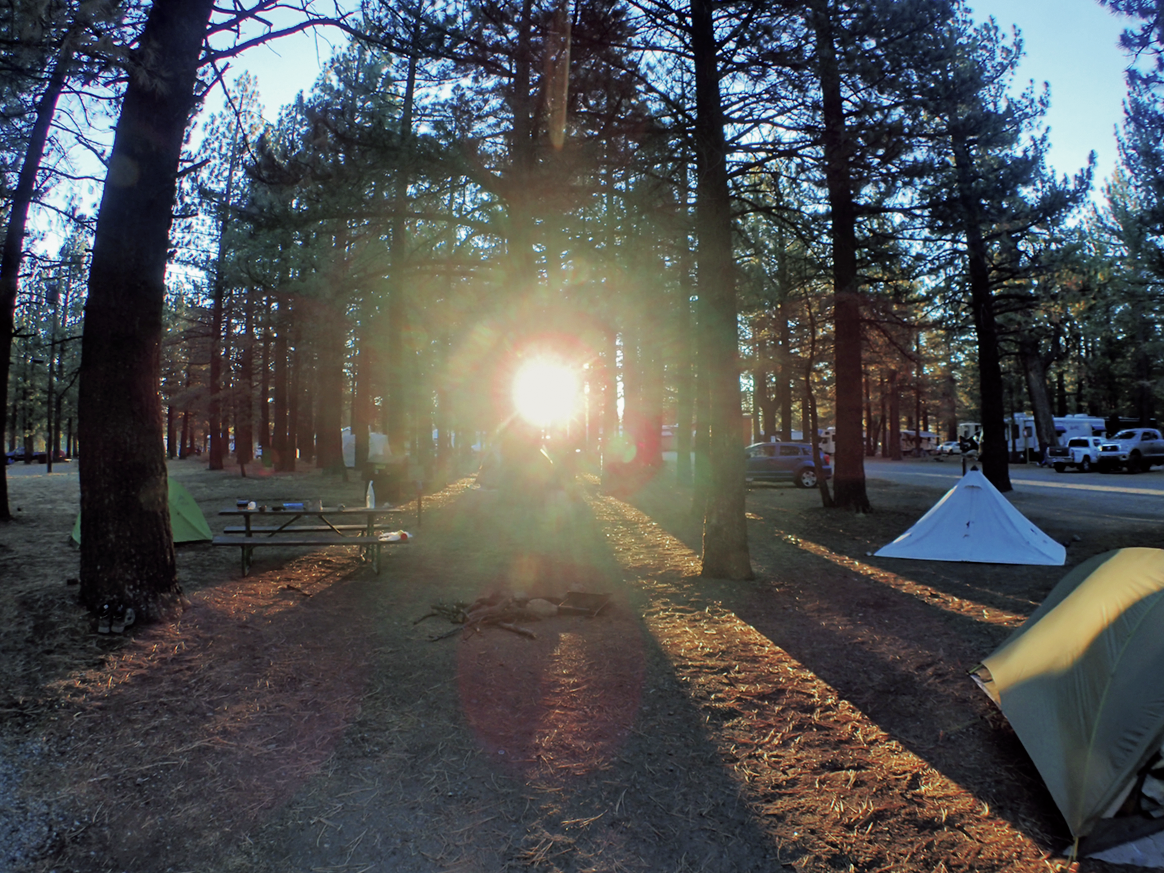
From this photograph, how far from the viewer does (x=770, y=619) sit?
680cm

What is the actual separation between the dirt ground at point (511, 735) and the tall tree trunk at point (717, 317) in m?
0.77

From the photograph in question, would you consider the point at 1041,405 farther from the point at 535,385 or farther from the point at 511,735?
the point at 511,735

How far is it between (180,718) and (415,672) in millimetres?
1543

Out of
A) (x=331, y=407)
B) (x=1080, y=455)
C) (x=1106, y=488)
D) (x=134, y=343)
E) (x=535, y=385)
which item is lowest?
(x=1106, y=488)

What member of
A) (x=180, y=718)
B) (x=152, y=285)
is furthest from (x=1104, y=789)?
(x=152, y=285)

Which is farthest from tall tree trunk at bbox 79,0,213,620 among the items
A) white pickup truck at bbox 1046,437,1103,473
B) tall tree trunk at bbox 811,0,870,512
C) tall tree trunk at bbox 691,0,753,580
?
white pickup truck at bbox 1046,437,1103,473

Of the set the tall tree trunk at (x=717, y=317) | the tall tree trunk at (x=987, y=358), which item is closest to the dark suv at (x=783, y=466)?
the tall tree trunk at (x=987, y=358)

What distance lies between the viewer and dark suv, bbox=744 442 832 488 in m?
25.0

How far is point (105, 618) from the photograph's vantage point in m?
5.42

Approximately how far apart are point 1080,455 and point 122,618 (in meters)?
37.6

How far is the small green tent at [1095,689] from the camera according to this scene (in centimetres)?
323

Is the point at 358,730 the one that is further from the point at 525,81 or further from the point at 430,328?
the point at 430,328

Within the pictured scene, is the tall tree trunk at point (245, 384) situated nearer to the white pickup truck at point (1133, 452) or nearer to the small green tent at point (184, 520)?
the small green tent at point (184, 520)

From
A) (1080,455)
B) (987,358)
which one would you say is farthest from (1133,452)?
(987,358)
